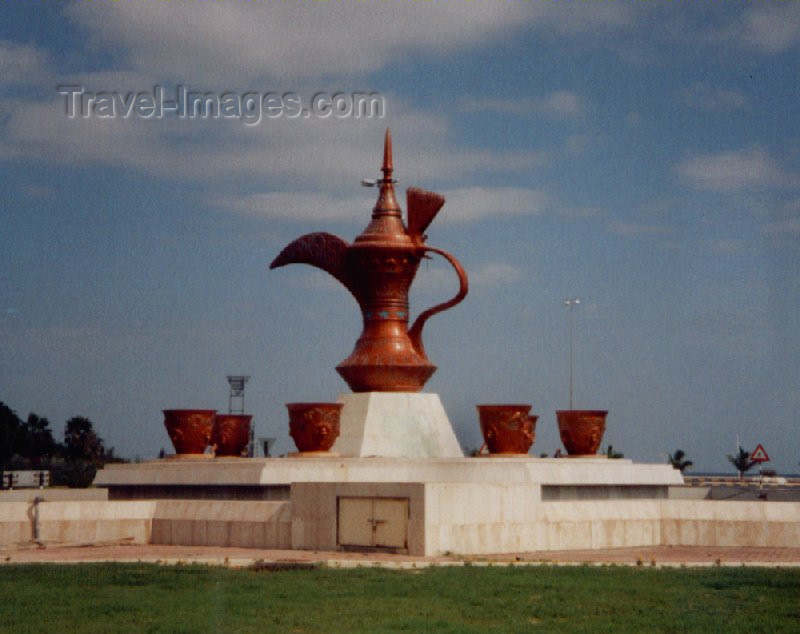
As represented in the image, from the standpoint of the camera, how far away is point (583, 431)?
22703mm

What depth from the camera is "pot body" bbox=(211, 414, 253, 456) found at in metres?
22.3

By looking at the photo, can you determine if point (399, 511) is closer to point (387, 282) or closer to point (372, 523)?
point (372, 523)

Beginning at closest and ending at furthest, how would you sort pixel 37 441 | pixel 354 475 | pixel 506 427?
pixel 354 475, pixel 506 427, pixel 37 441

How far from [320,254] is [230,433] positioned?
14.1 ft

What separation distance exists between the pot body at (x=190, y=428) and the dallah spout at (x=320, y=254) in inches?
150

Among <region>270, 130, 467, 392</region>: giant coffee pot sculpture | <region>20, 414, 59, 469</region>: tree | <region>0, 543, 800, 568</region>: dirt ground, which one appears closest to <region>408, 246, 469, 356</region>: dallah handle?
<region>270, 130, 467, 392</region>: giant coffee pot sculpture

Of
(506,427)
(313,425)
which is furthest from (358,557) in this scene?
→ (506,427)

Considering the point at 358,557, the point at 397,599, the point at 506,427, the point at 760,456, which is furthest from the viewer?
the point at 760,456

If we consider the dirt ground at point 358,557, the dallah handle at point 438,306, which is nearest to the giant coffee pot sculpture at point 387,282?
the dallah handle at point 438,306

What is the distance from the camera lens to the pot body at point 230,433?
877 inches

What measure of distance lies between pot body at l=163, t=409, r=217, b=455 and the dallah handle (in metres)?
4.23

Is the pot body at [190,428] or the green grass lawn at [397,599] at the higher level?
the pot body at [190,428]

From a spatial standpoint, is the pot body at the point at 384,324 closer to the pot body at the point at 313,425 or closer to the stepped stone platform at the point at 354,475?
the pot body at the point at 313,425

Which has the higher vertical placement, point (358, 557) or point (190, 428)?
point (190, 428)
